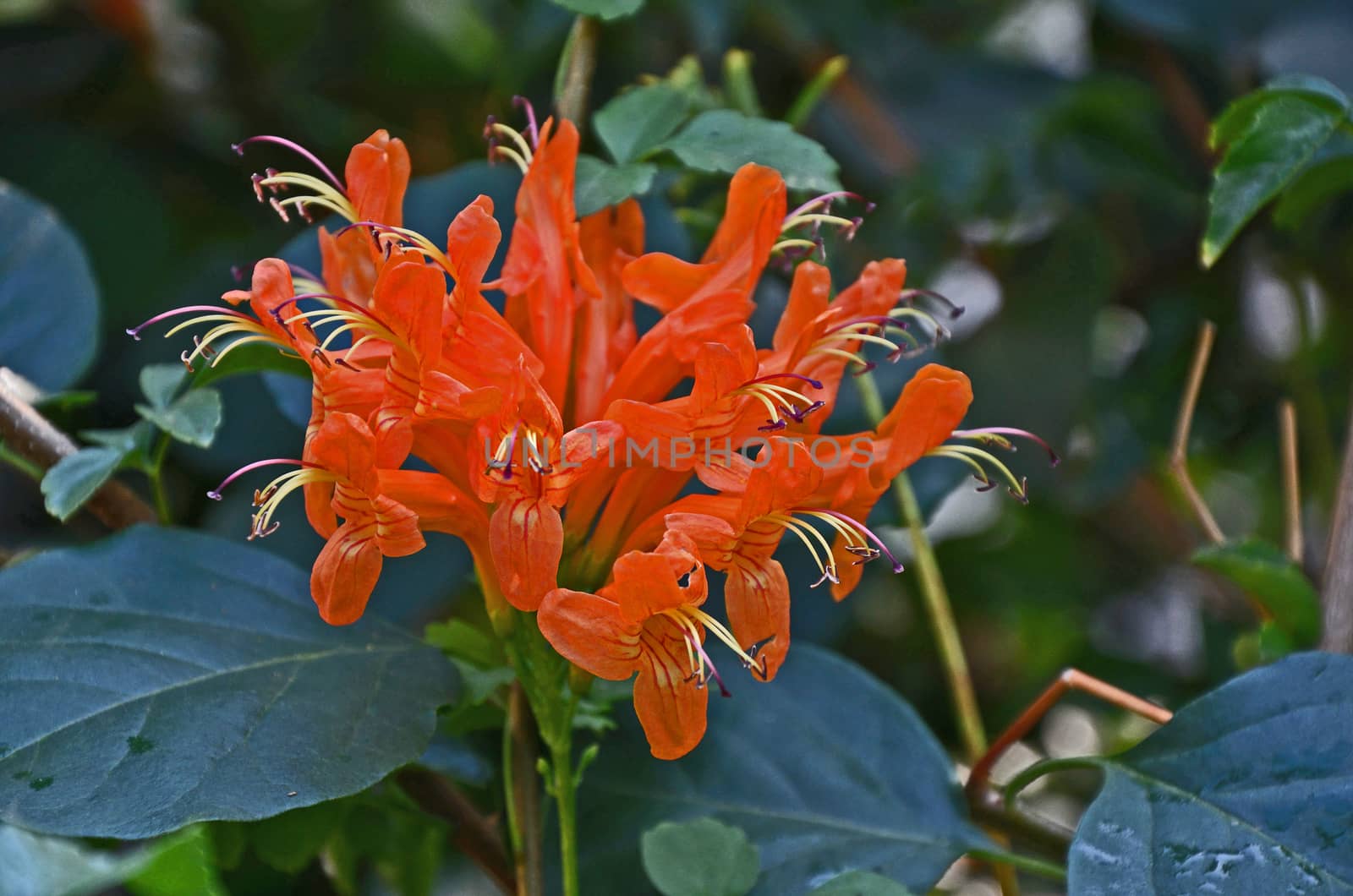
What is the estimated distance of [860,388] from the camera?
93 cm

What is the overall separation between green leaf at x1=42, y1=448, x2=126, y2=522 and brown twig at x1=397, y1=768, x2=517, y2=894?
0.25m

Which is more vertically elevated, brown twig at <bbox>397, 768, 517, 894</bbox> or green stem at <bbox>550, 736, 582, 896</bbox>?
green stem at <bbox>550, 736, 582, 896</bbox>

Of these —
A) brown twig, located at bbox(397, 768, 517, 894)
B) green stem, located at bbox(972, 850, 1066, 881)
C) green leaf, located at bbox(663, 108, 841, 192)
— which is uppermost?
green leaf, located at bbox(663, 108, 841, 192)

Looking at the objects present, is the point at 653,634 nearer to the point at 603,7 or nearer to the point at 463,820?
the point at 463,820

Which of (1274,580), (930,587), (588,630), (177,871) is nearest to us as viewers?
(177,871)

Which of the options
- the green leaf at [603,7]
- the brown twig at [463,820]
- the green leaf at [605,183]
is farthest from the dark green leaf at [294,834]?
the green leaf at [603,7]

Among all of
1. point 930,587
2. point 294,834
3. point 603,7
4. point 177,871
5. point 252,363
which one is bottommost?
point 294,834

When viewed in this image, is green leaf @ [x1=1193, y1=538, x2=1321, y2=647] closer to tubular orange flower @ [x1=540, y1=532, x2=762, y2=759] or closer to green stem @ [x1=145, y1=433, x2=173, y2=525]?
tubular orange flower @ [x1=540, y1=532, x2=762, y2=759]

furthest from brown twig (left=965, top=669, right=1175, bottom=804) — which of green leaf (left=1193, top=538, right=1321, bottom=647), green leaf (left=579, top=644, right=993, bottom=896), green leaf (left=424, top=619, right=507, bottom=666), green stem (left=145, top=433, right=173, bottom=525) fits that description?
green stem (left=145, top=433, right=173, bottom=525)

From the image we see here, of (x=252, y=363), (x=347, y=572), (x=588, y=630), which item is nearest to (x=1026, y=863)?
(x=588, y=630)

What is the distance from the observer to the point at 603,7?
726 mm

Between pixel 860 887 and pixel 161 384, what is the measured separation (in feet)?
1.71

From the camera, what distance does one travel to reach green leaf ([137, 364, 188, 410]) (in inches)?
28.5

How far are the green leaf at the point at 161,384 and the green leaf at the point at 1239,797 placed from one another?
60cm
